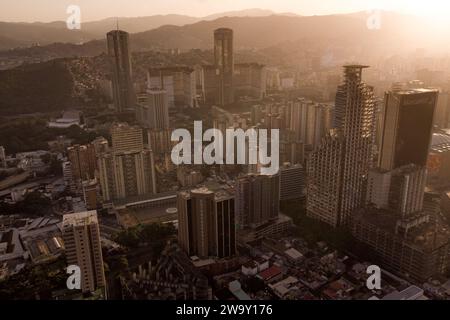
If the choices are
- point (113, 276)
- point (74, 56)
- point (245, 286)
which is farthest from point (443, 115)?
point (74, 56)

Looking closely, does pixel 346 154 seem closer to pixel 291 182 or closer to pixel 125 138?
pixel 291 182

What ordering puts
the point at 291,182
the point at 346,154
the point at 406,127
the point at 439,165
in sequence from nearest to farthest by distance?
the point at 346,154, the point at 406,127, the point at 291,182, the point at 439,165

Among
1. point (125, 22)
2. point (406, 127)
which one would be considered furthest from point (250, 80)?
point (406, 127)

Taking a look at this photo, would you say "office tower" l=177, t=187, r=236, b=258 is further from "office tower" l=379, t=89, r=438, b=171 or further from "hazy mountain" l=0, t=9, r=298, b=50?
"hazy mountain" l=0, t=9, r=298, b=50

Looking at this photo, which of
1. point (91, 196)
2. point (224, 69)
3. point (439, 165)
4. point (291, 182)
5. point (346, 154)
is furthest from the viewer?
point (224, 69)

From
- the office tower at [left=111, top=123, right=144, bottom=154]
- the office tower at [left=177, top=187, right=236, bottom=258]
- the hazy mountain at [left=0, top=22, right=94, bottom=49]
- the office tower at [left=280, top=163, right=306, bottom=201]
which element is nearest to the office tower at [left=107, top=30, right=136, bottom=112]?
the hazy mountain at [left=0, top=22, right=94, bottom=49]

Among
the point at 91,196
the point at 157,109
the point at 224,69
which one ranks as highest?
the point at 224,69

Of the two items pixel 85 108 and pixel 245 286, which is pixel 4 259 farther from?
pixel 85 108

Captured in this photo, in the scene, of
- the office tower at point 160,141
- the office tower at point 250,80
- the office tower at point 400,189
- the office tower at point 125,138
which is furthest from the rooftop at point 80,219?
the office tower at point 250,80

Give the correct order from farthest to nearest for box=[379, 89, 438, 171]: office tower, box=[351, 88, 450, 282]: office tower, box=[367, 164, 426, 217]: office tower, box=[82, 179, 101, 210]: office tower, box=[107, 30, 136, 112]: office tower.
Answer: box=[107, 30, 136, 112]: office tower
box=[82, 179, 101, 210]: office tower
box=[379, 89, 438, 171]: office tower
box=[367, 164, 426, 217]: office tower
box=[351, 88, 450, 282]: office tower
